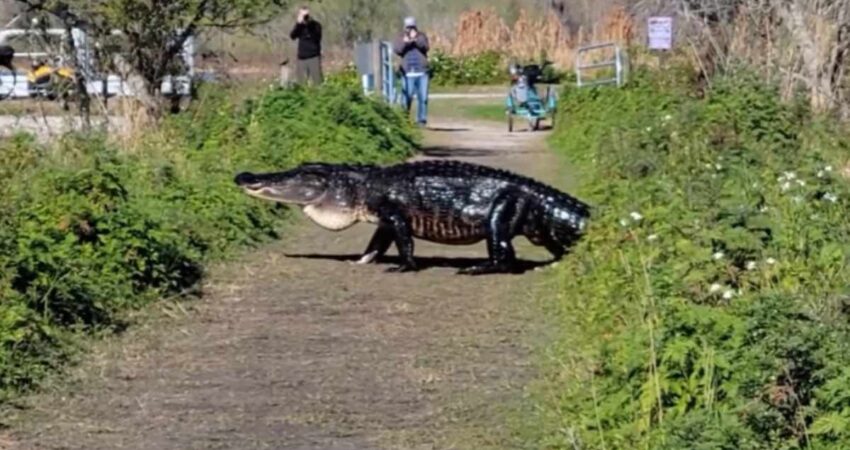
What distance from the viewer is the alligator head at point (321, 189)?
13.7 meters

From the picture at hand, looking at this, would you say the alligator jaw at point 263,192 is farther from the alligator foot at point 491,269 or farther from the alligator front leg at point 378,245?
the alligator foot at point 491,269

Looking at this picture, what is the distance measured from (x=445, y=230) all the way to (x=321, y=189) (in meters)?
1.07

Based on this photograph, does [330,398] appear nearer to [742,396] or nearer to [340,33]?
[742,396]

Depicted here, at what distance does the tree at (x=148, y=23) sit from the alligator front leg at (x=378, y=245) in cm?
691

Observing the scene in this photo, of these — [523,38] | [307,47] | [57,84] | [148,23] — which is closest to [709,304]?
[57,84]

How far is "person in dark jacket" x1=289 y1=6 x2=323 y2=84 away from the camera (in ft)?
93.0

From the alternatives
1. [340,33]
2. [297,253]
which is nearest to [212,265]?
[297,253]

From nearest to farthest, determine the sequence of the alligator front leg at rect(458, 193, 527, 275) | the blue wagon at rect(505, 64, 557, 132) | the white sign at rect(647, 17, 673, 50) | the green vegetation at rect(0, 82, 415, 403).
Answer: the green vegetation at rect(0, 82, 415, 403)
the alligator front leg at rect(458, 193, 527, 275)
the white sign at rect(647, 17, 673, 50)
the blue wagon at rect(505, 64, 557, 132)

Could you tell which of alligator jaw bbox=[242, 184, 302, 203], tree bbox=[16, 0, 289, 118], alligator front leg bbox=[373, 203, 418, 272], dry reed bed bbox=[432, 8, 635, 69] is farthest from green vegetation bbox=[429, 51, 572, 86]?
alligator front leg bbox=[373, 203, 418, 272]

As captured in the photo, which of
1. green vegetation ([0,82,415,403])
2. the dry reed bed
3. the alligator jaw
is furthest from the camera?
the dry reed bed

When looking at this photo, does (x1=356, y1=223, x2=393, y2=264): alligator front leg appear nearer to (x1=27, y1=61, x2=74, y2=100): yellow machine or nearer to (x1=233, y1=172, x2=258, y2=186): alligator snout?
(x1=233, y1=172, x2=258, y2=186): alligator snout

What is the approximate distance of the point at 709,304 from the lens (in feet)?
29.1

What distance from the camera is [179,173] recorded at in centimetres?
1555

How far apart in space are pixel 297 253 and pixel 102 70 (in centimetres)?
696
